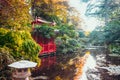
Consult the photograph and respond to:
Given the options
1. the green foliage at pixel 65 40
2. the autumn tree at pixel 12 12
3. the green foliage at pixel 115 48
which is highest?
the autumn tree at pixel 12 12

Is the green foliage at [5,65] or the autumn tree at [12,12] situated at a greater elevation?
the autumn tree at [12,12]

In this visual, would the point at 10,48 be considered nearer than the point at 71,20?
Yes

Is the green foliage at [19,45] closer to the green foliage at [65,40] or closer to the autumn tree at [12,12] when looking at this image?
the autumn tree at [12,12]

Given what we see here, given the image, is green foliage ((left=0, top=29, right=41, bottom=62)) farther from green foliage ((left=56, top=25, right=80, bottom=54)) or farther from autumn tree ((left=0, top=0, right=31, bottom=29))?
green foliage ((left=56, top=25, right=80, bottom=54))

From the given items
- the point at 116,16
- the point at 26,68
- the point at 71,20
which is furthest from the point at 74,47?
the point at 26,68

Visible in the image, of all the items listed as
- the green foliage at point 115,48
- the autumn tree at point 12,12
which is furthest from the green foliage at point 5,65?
the green foliage at point 115,48

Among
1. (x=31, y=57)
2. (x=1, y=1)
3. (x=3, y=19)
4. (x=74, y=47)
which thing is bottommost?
(x=74, y=47)

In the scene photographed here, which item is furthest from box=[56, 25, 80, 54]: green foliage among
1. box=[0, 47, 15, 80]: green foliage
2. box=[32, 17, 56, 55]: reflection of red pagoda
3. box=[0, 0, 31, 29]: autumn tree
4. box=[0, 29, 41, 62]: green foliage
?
box=[0, 47, 15, 80]: green foliage

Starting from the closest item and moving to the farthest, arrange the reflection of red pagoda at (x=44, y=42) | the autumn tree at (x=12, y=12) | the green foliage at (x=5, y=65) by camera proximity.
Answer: the green foliage at (x=5, y=65), the autumn tree at (x=12, y=12), the reflection of red pagoda at (x=44, y=42)

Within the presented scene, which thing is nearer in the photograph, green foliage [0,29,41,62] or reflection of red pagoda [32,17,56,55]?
green foliage [0,29,41,62]

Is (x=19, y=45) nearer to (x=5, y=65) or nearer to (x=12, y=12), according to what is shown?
(x=5, y=65)

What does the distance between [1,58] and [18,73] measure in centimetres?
271

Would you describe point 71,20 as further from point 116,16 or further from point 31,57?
point 31,57

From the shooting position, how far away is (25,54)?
1336 centimetres
